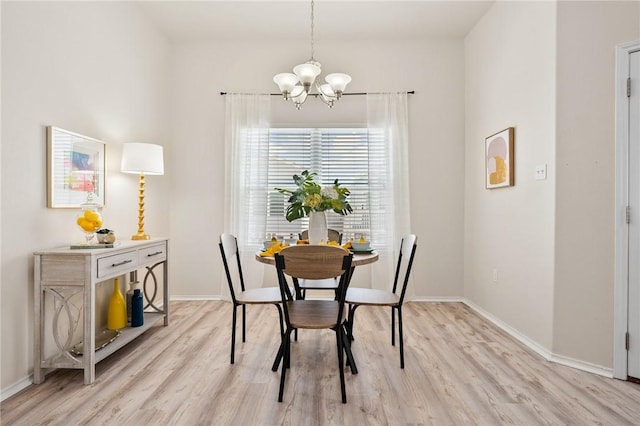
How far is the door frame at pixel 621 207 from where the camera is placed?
2232mm

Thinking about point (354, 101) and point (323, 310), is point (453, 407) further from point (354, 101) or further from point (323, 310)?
point (354, 101)

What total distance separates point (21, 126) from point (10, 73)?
11.6 inches

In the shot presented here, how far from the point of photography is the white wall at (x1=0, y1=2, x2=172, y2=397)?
2.02m

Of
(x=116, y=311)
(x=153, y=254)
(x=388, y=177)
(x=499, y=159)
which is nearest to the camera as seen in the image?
(x=116, y=311)

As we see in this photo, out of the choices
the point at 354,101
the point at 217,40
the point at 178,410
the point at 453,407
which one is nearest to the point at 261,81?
the point at 217,40

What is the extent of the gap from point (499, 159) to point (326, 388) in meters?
2.53

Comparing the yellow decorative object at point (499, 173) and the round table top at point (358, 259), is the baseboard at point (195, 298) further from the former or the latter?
the yellow decorative object at point (499, 173)

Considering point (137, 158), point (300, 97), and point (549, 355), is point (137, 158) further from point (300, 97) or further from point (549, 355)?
point (549, 355)

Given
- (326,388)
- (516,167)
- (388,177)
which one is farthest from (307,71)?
(326,388)

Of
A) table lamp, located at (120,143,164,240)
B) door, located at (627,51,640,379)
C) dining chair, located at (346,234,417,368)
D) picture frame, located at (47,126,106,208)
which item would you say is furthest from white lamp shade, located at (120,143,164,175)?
door, located at (627,51,640,379)

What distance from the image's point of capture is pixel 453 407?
191 centimetres

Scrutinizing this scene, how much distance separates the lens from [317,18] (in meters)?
3.64

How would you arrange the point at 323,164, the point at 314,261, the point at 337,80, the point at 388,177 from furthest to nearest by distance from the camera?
1. the point at 323,164
2. the point at 388,177
3. the point at 337,80
4. the point at 314,261

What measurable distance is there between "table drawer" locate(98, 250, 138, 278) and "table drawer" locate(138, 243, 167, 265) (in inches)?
4.2
